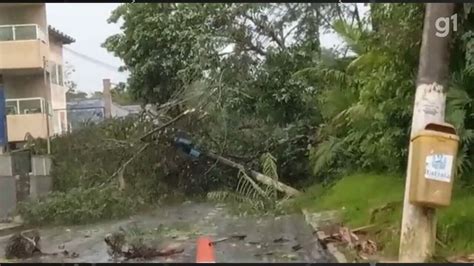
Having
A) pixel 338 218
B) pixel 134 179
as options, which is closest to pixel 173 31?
pixel 134 179

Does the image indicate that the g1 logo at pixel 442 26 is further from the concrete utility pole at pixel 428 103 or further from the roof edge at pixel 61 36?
the roof edge at pixel 61 36

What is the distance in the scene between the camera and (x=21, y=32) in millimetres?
3957

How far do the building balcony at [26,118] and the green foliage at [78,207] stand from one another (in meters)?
0.37

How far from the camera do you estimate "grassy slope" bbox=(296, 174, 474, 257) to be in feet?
12.6

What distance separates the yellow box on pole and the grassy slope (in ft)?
1.07

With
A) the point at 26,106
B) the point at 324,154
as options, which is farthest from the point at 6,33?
the point at 324,154

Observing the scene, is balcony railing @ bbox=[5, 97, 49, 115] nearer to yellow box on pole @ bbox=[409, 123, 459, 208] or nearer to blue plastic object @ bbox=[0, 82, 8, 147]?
blue plastic object @ bbox=[0, 82, 8, 147]

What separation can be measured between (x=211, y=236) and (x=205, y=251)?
0.38 feet

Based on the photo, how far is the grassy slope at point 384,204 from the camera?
12.6 ft

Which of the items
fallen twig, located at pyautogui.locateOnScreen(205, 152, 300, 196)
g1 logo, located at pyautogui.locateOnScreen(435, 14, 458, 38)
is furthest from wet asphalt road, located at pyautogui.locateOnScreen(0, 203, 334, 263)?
g1 logo, located at pyautogui.locateOnScreen(435, 14, 458, 38)

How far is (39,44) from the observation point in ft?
13.1

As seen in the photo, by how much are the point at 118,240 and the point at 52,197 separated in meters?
0.45

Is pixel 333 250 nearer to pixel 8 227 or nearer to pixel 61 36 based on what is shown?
pixel 8 227

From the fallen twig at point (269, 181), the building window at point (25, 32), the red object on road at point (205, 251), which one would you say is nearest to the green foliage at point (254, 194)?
the fallen twig at point (269, 181)
